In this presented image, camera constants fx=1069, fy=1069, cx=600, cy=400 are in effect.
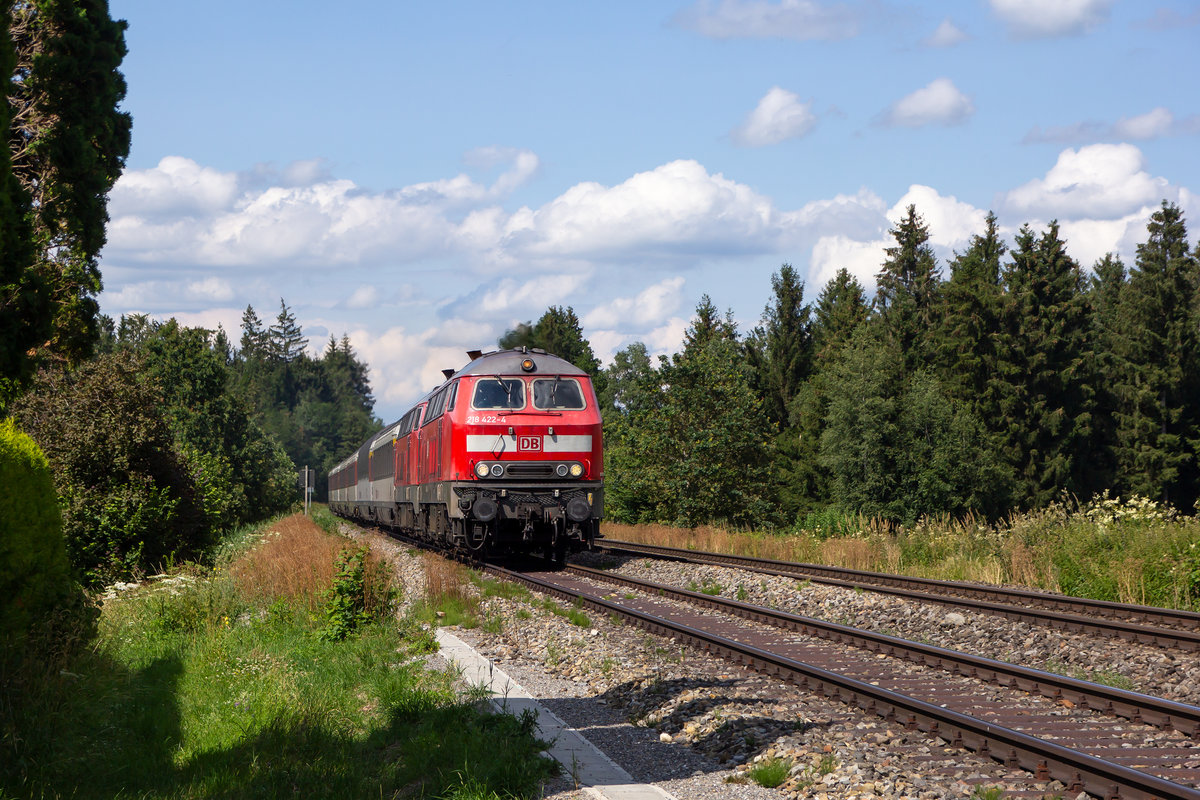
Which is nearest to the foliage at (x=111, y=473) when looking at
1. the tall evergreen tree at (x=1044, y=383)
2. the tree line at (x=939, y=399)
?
the tree line at (x=939, y=399)

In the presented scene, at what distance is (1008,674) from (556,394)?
11.3 meters

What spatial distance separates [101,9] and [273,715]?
1923 cm

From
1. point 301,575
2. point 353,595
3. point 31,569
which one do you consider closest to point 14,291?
point 31,569

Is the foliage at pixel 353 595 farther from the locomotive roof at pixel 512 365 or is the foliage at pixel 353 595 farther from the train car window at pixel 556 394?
the locomotive roof at pixel 512 365

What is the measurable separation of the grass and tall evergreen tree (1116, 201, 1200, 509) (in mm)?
49934

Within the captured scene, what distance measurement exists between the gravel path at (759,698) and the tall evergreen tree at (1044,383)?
41.1m

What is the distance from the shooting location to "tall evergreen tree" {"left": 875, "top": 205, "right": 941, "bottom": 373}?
194 ft

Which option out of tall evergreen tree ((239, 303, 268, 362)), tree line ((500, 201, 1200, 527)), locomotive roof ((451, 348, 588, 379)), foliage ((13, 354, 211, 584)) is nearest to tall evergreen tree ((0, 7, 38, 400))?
foliage ((13, 354, 211, 584))

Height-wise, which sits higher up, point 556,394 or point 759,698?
point 556,394

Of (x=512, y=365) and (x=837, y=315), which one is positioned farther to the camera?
(x=837, y=315)

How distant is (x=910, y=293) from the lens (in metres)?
67.6

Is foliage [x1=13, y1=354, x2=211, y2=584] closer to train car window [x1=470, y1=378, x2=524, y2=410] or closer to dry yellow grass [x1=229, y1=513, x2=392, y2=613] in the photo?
dry yellow grass [x1=229, y1=513, x2=392, y2=613]

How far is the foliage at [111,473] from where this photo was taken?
16609 millimetres

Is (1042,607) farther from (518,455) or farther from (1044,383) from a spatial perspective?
(1044,383)
